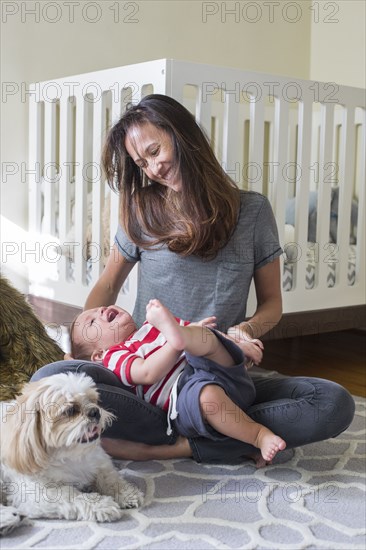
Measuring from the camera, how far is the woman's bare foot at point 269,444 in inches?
53.2

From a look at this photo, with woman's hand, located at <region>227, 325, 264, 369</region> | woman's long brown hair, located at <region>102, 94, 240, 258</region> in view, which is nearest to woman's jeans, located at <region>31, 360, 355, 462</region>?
woman's hand, located at <region>227, 325, 264, 369</region>

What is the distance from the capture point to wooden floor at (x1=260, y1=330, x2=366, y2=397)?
93.5 inches

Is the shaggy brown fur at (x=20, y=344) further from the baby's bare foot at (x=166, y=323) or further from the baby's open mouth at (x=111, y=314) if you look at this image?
the baby's bare foot at (x=166, y=323)

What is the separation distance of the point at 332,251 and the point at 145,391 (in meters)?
1.01

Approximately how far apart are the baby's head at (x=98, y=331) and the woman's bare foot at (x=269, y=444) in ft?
1.14

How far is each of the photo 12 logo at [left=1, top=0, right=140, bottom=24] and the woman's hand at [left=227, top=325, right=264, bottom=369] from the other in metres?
1.53

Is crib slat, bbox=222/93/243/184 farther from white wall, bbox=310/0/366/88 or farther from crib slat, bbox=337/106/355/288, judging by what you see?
white wall, bbox=310/0/366/88

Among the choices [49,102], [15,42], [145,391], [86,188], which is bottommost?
[145,391]

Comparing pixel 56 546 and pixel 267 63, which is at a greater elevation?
pixel 267 63

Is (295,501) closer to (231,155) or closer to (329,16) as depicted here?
(231,155)

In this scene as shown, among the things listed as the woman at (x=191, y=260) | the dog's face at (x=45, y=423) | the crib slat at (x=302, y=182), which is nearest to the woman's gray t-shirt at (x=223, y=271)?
the woman at (x=191, y=260)

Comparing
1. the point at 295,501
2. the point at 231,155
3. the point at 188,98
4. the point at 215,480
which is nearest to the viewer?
the point at 295,501

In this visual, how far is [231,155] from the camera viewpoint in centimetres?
199

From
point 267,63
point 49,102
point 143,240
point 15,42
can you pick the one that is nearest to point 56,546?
point 143,240
